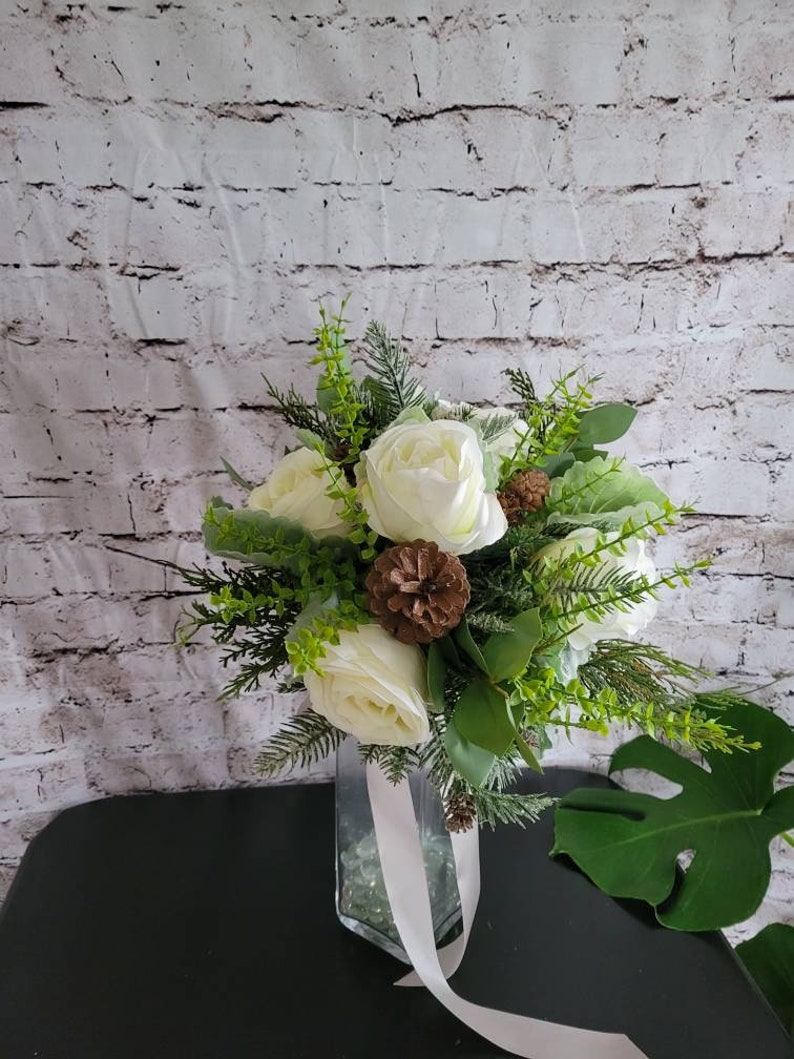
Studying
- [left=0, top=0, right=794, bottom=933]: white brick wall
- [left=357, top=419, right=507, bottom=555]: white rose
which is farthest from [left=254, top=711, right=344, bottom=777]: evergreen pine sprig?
[left=0, top=0, right=794, bottom=933]: white brick wall

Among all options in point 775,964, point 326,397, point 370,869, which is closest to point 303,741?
point 370,869

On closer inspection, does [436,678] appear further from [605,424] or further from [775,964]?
[775,964]

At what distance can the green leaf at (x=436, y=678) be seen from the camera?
0.64 m

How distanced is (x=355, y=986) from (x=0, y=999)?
0.36 metres

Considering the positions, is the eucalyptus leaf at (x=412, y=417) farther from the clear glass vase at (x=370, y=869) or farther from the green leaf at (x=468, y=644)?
the clear glass vase at (x=370, y=869)

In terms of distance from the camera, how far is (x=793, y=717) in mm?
1127

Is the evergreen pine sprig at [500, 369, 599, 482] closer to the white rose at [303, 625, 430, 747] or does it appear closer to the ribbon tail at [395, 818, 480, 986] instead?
the white rose at [303, 625, 430, 747]

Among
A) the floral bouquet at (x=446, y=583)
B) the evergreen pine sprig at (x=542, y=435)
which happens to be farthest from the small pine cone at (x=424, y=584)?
the evergreen pine sprig at (x=542, y=435)

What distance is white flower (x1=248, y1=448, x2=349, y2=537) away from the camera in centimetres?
67

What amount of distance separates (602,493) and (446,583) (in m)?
0.19

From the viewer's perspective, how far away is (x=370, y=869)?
35.0 inches

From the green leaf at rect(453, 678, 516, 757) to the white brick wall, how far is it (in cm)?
44

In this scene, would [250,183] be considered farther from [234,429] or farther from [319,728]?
[319,728]

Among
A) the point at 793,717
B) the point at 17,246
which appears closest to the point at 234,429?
the point at 17,246
